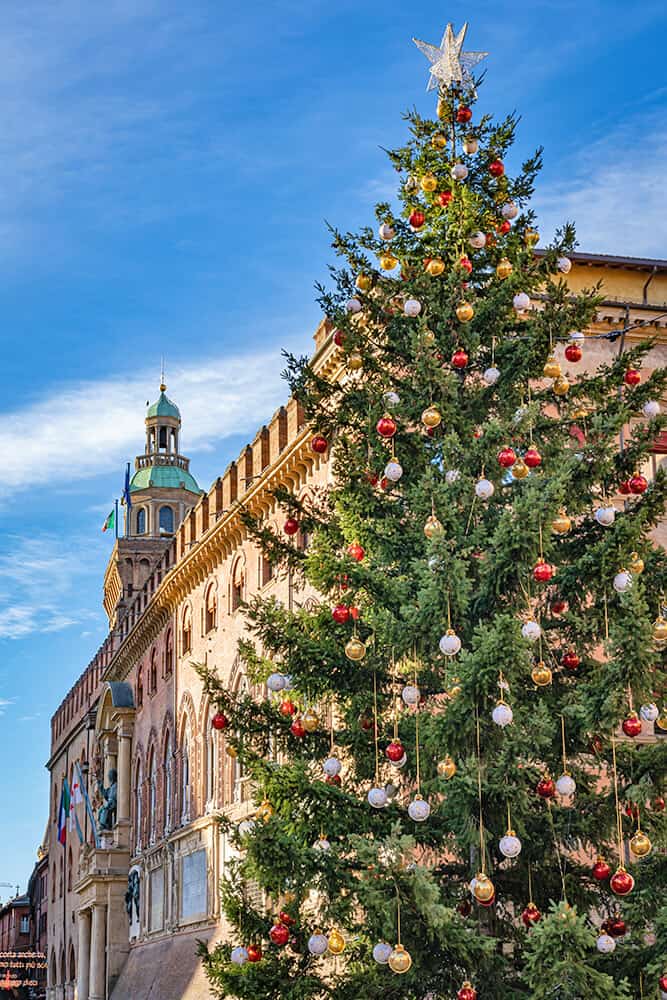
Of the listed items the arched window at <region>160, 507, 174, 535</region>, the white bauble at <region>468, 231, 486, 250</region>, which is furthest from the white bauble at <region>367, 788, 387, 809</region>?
the arched window at <region>160, 507, 174, 535</region>

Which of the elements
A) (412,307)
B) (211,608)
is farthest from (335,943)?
(211,608)

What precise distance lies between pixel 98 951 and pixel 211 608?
13041mm

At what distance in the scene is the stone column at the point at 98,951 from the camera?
128ft

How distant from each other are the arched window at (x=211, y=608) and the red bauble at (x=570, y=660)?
62.0ft

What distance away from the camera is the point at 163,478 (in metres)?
68.2

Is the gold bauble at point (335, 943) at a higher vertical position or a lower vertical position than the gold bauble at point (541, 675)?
lower

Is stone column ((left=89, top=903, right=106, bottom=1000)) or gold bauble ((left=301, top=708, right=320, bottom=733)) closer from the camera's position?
gold bauble ((left=301, top=708, right=320, bottom=733))

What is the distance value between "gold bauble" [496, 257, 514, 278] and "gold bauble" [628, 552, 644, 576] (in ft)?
9.40

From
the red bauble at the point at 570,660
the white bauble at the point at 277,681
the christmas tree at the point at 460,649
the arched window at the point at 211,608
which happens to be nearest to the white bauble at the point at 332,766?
the christmas tree at the point at 460,649

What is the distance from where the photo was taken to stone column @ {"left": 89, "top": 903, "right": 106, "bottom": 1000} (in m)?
38.9

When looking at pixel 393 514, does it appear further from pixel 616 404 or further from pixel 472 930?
pixel 472 930

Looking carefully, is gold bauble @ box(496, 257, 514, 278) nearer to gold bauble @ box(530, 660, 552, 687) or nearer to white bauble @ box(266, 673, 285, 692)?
gold bauble @ box(530, 660, 552, 687)

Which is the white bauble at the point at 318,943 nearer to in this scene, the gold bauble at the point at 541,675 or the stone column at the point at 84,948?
the gold bauble at the point at 541,675

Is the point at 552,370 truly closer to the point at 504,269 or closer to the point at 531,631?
the point at 504,269
